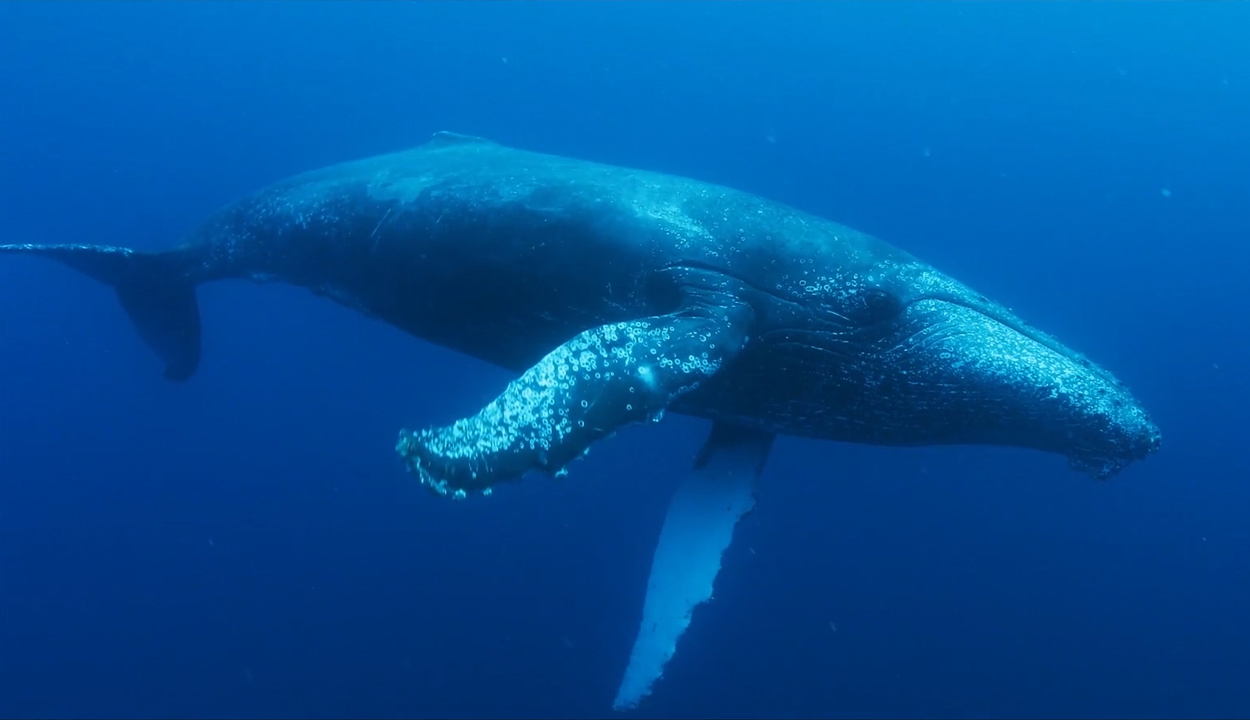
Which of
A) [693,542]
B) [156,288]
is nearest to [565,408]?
[693,542]

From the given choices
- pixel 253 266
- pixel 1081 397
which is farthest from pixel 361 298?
pixel 1081 397

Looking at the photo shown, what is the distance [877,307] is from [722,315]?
1.73 metres

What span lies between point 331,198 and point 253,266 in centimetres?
203

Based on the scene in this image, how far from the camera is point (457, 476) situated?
616cm

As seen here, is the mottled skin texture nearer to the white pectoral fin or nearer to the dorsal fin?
the white pectoral fin

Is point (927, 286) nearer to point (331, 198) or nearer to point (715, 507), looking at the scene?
point (715, 507)

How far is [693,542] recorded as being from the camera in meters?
9.59

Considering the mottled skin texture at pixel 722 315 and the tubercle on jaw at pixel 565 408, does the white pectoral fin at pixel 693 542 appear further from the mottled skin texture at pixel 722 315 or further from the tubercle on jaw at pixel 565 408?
the tubercle on jaw at pixel 565 408

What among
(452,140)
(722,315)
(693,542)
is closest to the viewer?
(722,315)

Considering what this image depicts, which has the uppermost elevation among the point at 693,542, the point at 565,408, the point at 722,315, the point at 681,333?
the point at 722,315

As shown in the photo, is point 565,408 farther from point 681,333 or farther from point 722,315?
point 722,315

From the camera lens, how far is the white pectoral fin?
912 cm

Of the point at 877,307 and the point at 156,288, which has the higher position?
the point at 877,307

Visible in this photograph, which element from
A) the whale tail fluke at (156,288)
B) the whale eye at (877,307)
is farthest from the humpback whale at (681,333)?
the whale tail fluke at (156,288)
